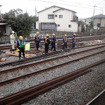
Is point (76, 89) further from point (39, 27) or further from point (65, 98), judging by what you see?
point (39, 27)

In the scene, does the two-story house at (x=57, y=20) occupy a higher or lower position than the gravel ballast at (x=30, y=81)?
higher

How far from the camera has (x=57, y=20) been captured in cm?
3159

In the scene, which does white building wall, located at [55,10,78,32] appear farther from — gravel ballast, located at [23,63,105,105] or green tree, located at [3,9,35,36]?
gravel ballast, located at [23,63,105,105]

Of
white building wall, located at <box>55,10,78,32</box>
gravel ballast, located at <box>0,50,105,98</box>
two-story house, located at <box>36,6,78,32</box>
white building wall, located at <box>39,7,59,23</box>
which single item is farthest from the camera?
white building wall, located at <box>39,7,59,23</box>

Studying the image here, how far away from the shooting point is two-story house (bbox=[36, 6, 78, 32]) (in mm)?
30250

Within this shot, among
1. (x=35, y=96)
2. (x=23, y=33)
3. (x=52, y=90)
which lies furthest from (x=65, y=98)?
(x=23, y=33)

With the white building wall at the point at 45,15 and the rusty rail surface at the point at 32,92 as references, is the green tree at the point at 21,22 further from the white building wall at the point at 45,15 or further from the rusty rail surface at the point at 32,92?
the white building wall at the point at 45,15

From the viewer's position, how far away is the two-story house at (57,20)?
99.2 ft

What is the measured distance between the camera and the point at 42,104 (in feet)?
12.8

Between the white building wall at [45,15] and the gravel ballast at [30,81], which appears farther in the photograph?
the white building wall at [45,15]

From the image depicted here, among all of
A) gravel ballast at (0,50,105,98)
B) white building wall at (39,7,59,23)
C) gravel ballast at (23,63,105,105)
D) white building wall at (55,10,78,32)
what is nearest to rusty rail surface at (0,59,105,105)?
gravel ballast at (23,63,105,105)

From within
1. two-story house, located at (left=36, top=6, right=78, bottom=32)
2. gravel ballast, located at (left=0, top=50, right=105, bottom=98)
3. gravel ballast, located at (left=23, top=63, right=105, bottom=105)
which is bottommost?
gravel ballast, located at (left=23, top=63, right=105, bottom=105)

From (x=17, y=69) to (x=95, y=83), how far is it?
169 inches

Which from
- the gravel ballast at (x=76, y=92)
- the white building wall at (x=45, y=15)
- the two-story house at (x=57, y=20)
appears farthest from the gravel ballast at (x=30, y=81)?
the white building wall at (x=45, y=15)
